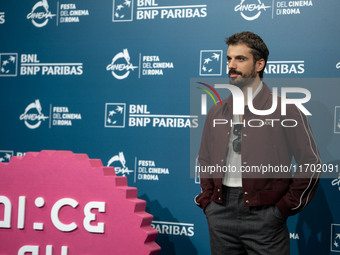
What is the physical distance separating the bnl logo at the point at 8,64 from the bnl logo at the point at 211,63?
5.63 feet

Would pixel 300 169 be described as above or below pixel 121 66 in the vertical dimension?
below

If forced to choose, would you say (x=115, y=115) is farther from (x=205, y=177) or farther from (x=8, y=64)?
(x=205, y=177)

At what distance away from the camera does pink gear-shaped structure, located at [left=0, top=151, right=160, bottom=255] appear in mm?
3445

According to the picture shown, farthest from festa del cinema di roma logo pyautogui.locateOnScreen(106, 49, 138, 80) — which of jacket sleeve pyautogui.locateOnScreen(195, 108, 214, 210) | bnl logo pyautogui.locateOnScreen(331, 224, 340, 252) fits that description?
bnl logo pyautogui.locateOnScreen(331, 224, 340, 252)

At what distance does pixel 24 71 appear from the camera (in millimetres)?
4617

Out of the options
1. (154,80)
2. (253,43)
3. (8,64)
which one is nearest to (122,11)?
(154,80)

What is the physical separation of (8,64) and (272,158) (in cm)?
274

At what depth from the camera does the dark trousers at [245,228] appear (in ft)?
9.37

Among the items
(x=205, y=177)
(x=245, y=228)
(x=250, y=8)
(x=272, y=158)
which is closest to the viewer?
(x=245, y=228)

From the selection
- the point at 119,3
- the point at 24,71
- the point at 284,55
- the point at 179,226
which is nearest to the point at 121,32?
the point at 119,3

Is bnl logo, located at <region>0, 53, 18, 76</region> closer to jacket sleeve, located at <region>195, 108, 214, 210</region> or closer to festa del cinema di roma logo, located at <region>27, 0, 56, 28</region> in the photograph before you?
festa del cinema di roma logo, located at <region>27, 0, 56, 28</region>

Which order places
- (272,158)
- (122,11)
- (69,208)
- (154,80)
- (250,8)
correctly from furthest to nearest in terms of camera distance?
(122,11)
(154,80)
(250,8)
(69,208)
(272,158)

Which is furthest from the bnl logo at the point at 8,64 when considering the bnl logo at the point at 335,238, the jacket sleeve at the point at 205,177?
the bnl logo at the point at 335,238

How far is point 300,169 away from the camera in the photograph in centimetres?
292
